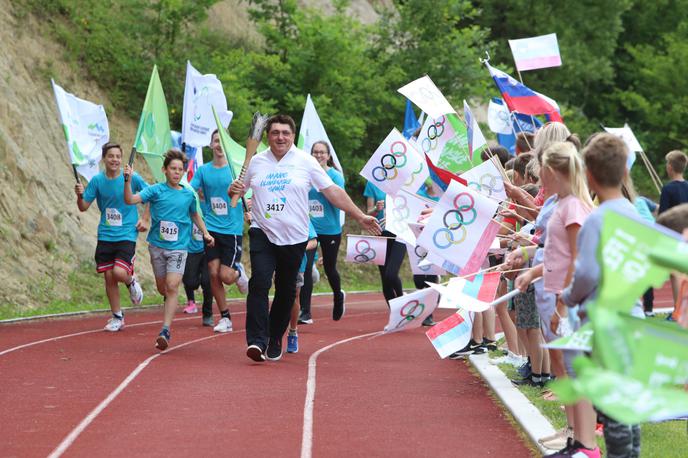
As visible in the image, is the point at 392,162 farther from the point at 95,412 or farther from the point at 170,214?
the point at 95,412

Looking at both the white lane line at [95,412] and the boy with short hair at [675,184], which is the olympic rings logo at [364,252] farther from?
the boy with short hair at [675,184]

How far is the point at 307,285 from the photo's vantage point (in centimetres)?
1567

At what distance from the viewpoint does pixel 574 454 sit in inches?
264

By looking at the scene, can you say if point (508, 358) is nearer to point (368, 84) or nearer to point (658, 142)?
point (368, 84)

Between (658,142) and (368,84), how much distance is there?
708 inches

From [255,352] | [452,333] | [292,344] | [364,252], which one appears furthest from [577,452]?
[364,252]

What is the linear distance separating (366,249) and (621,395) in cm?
1104

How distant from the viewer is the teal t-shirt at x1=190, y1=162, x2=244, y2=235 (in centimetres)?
1433

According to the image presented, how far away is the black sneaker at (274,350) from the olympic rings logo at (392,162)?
1.89 metres

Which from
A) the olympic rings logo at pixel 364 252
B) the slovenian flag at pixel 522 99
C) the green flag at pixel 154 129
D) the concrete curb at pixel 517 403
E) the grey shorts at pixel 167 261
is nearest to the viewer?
the concrete curb at pixel 517 403

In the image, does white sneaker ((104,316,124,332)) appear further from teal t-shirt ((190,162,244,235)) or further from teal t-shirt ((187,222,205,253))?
teal t-shirt ((187,222,205,253))

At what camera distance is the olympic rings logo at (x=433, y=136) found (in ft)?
36.9

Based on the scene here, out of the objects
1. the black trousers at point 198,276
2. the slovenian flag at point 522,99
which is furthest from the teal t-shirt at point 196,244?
the slovenian flag at point 522,99

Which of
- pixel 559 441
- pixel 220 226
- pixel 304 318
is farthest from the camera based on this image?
pixel 304 318
